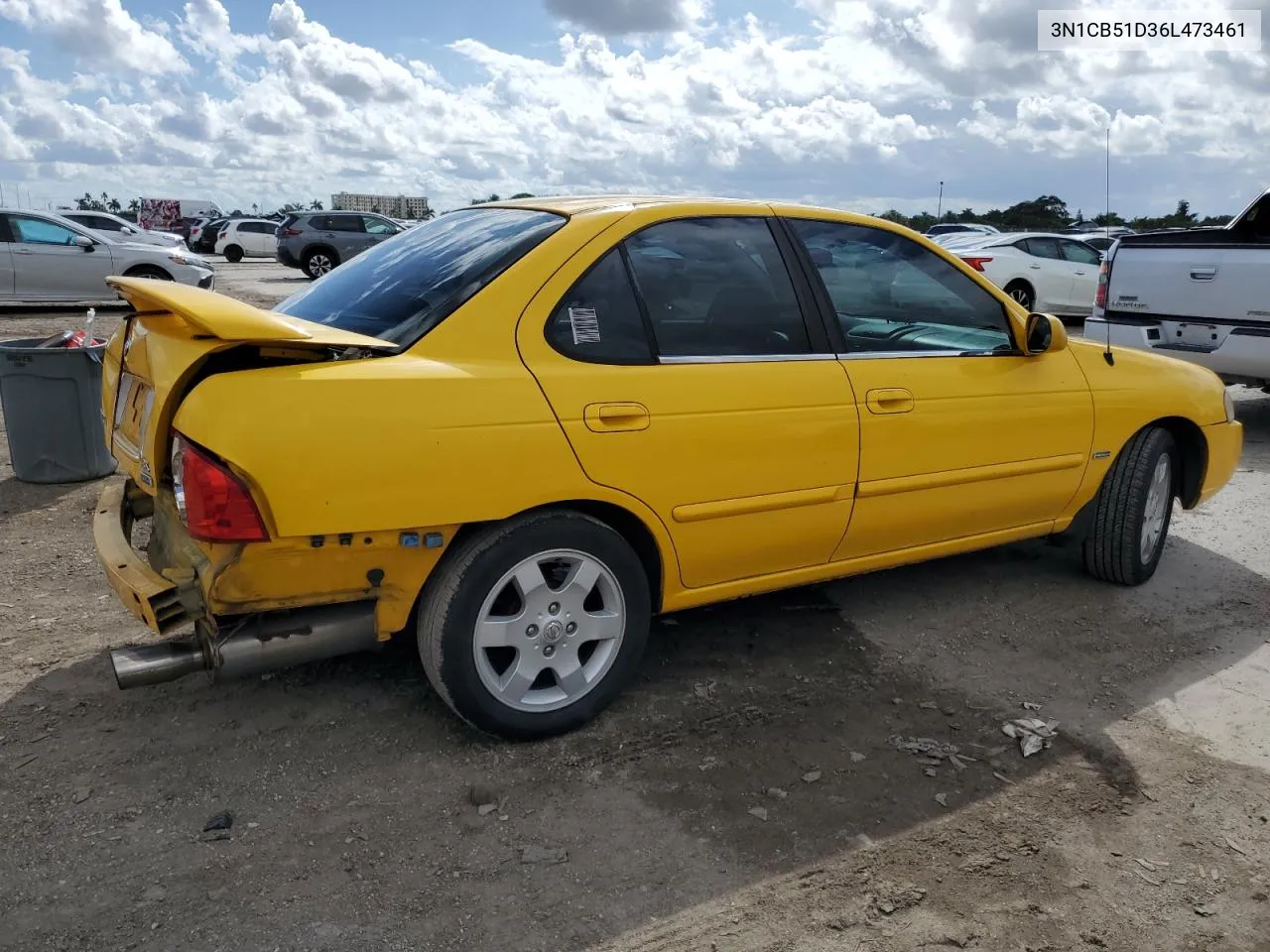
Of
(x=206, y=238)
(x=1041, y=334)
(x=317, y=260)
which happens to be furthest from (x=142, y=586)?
(x=206, y=238)

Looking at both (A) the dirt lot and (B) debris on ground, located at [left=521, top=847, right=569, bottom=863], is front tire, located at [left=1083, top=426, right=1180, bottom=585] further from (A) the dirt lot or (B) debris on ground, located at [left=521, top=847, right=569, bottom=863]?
(B) debris on ground, located at [left=521, top=847, right=569, bottom=863]

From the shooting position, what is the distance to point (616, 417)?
3000 millimetres

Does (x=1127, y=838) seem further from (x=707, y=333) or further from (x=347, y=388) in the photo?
(x=347, y=388)

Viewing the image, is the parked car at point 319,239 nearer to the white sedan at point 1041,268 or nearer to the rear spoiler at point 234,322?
the white sedan at point 1041,268

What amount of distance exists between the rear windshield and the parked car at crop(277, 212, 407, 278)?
21152 millimetres

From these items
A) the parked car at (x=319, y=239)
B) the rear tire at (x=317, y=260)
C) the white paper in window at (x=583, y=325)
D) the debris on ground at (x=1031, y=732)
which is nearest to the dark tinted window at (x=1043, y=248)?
the debris on ground at (x=1031, y=732)

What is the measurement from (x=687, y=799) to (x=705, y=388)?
4.09 feet

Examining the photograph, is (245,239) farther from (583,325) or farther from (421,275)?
(583,325)

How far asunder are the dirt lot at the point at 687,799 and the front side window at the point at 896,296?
1.19 m

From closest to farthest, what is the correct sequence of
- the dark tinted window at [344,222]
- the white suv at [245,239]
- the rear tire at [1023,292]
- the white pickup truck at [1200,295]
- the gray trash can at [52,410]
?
the gray trash can at [52,410], the white pickup truck at [1200,295], the rear tire at [1023,292], the dark tinted window at [344,222], the white suv at [245,239]

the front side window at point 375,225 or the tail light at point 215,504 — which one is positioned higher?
the front side window at point 375,225

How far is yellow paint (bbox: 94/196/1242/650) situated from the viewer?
260cm

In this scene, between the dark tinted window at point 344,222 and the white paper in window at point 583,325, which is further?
the dark tinted window at point 344,222

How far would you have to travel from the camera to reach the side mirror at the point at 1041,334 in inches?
157
